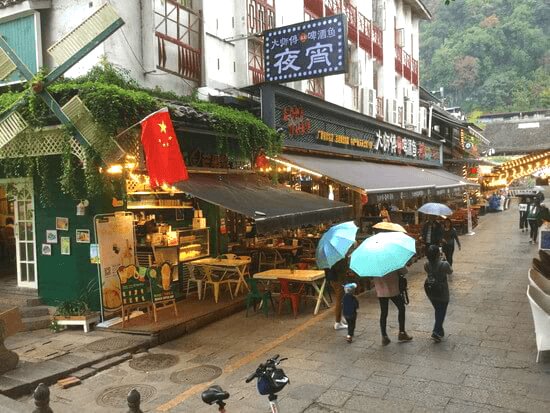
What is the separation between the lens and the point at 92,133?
776 cm

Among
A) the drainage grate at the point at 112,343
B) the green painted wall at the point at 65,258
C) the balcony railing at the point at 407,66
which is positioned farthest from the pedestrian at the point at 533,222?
the drainage grate at the point at 112,343

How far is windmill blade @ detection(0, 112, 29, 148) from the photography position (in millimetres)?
8031

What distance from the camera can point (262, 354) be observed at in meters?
7.86

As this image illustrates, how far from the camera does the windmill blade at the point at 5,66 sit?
7480mm

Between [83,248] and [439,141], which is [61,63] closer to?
[83,248]

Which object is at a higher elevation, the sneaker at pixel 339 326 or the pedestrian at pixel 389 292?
the pedestrian at pixel 389 292

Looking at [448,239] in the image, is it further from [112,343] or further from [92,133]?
[92,133]

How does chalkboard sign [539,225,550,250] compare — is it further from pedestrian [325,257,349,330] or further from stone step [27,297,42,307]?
stone step [27,297,42,307]

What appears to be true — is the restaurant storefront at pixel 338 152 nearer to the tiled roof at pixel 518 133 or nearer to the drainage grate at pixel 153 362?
the drainage grate at pixel 153 362

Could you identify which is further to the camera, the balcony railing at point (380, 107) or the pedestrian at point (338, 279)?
the balcony railing at point (380, 107)

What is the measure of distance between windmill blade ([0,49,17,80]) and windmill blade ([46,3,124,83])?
658mm

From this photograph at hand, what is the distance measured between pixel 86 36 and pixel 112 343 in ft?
16.7

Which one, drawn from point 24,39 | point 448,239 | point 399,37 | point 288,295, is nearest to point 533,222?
point 448,239

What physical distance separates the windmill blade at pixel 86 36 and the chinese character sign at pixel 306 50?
5565mm
